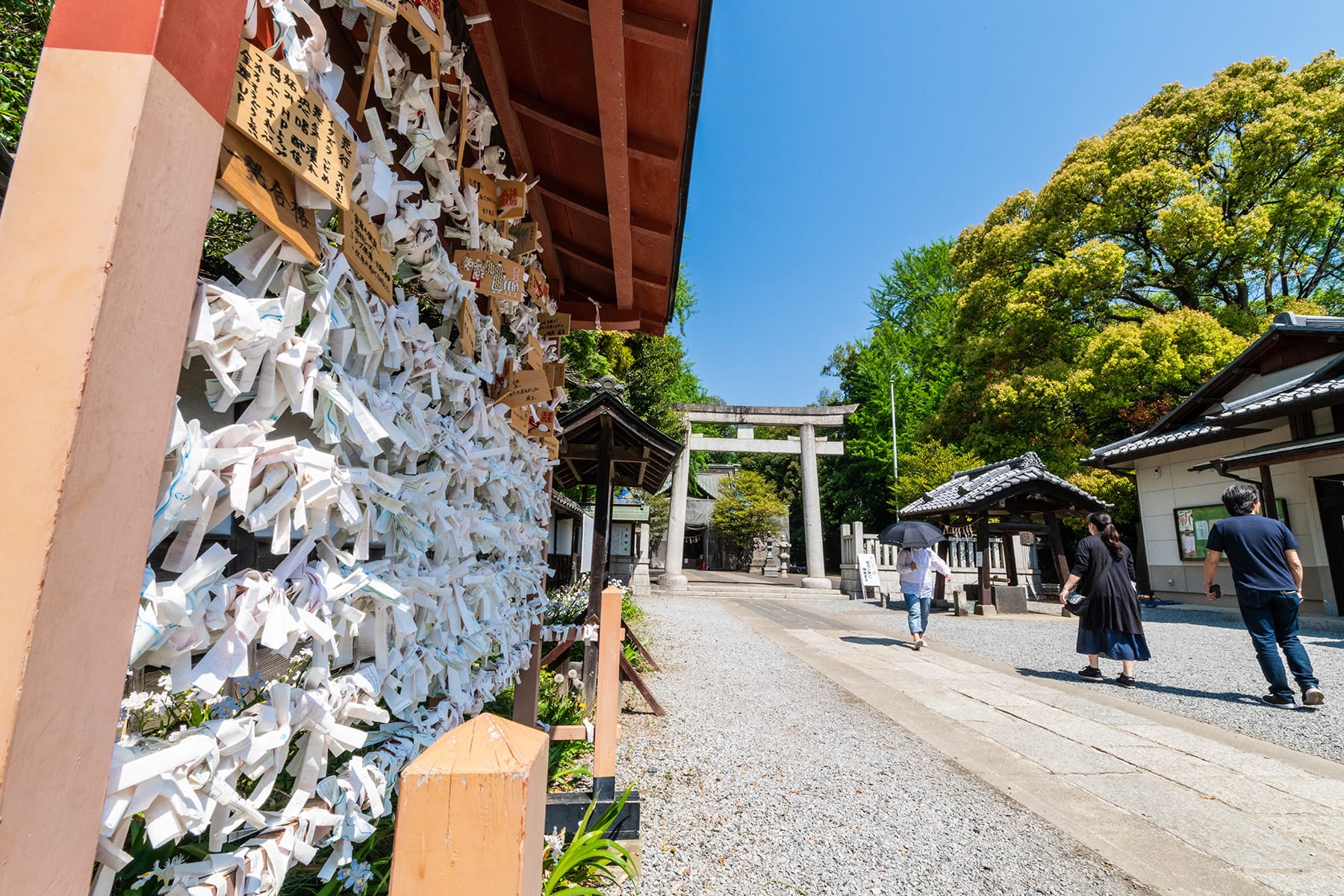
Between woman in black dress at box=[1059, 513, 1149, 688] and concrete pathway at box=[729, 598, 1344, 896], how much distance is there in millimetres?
538

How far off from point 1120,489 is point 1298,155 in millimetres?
8319

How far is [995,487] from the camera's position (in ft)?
39.7

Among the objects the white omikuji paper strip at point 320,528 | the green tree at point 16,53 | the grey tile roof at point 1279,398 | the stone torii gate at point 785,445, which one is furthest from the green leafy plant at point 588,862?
the stone torii gate at point 785,445

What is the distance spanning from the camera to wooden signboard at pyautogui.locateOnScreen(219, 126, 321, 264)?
85 centimetres

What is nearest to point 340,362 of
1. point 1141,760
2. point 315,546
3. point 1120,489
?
point 315,546

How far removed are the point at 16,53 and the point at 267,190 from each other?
4704 millimetres

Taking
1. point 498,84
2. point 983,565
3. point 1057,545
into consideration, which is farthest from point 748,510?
point 498,84

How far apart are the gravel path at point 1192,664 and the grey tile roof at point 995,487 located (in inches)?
93.2

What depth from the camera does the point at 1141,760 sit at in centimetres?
381

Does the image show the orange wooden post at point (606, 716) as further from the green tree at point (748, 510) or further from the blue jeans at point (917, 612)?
the green tree at point (748, 510)

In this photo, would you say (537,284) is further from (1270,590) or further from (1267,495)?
(1267,495)

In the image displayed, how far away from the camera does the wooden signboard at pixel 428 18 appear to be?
4.43ft

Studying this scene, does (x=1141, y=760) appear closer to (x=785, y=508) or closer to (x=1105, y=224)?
(x=1105, y=224)

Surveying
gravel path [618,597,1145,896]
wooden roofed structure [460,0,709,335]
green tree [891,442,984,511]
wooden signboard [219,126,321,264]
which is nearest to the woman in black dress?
gravel path [618,597,1145,896]
